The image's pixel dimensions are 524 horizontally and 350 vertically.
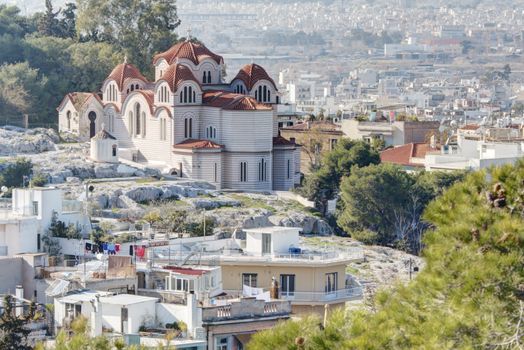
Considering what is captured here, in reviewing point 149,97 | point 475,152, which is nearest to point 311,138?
point 475,152

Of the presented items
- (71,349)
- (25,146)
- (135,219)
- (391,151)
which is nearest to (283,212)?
(135,219)

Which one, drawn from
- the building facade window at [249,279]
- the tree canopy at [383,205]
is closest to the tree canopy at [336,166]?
the tree canopy at [383,205]

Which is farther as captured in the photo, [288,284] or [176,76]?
[176,76]

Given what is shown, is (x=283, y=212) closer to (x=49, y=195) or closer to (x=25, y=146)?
(x=25, y=146)

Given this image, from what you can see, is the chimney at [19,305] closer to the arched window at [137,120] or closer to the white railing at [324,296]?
the white railing at [324,296]

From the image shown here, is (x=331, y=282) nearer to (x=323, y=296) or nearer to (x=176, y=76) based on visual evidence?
(x=323, y=296)
